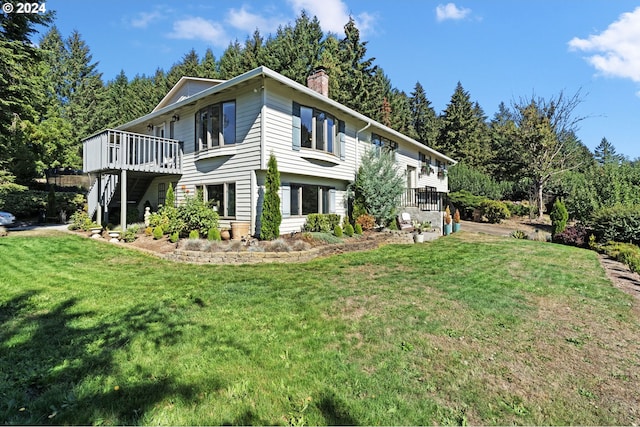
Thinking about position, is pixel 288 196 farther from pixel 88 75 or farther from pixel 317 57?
pixel 88 75

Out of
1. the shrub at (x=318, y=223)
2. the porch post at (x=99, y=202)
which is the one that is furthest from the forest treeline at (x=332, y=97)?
the shrub at (x=318, y=223)

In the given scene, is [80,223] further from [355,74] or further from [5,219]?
[355,74]

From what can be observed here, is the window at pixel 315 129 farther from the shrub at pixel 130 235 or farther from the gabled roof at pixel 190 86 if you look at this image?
the shrub at pixel 130 235

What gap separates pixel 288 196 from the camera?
1146 cm

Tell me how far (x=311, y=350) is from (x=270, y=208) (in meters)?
6.83

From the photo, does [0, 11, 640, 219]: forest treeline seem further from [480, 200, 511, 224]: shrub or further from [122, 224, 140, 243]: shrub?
[122, 224, 140, 243]: shrub

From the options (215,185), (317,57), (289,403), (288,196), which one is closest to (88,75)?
(317,57)

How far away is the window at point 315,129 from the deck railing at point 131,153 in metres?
5.57

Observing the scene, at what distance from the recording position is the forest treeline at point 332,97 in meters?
12.9

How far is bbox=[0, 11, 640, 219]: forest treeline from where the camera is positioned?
1288 cm

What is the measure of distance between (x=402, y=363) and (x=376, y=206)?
35.4ft

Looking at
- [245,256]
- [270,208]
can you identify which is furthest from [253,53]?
[245,256]

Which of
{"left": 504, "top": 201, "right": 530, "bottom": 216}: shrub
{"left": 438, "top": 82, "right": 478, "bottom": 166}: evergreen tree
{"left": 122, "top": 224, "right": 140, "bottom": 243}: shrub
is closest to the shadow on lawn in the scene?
{"left": 122, "top": 224, "right": 140, "bottom": 243}: shrub

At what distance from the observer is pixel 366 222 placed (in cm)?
1319
